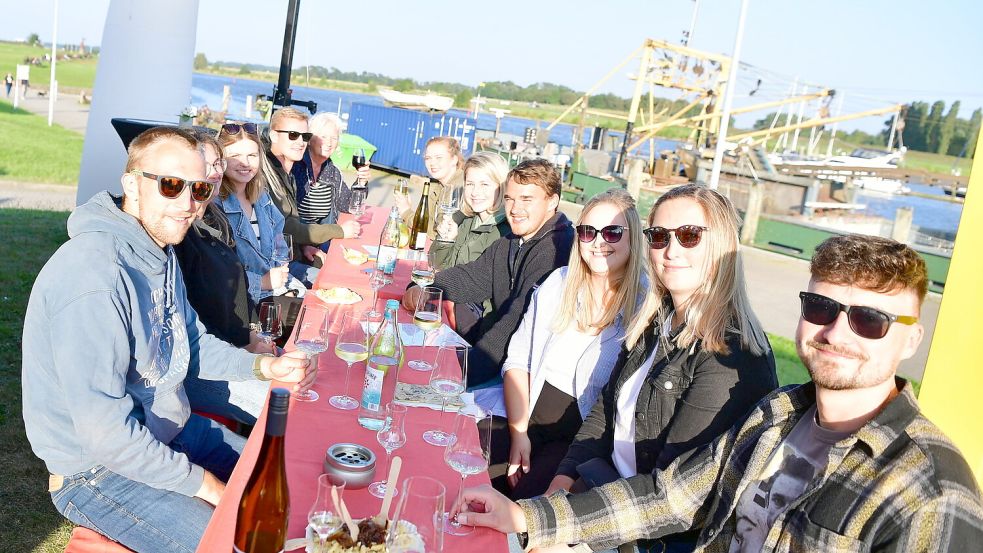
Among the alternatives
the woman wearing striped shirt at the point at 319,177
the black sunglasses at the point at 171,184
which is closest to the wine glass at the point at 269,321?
the black sunglasses at the point at 171,184

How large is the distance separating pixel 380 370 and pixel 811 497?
1.32 meters

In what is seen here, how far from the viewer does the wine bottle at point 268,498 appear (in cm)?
156

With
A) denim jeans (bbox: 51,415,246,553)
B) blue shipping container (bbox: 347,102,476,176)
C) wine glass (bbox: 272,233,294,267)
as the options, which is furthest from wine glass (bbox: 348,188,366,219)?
blue shipping container (bbox: 347,102,476,176)

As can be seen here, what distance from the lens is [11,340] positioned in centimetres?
483

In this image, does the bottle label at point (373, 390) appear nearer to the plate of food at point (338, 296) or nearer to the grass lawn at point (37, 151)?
the plate of food at point (338, 296)

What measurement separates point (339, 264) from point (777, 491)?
3476mm

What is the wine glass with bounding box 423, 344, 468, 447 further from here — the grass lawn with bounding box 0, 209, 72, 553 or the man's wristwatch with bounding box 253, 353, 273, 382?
the grass lawn with bounding box 0, 209, 72, 553

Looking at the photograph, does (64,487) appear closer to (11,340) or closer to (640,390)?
(640,390)

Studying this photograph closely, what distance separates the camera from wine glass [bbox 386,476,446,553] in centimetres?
157

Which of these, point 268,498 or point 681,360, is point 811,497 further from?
point 268,498

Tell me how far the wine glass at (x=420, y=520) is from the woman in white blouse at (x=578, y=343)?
1496 mm

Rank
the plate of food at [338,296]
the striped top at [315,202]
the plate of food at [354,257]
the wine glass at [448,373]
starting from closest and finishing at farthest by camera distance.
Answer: the wine glass at [448,373] → the plate of food at [338,296] → the plate of food at [354,257] → the striped top at [315,202]

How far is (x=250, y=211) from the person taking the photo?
4688 millimetres

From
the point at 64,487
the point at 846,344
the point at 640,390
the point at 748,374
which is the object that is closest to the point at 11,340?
the point at 64,487
